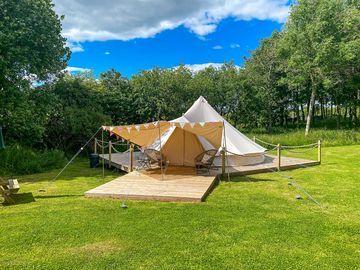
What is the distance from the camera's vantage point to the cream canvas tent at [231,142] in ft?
33.3

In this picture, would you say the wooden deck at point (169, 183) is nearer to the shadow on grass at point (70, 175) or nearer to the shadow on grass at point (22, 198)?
the shadow on grass at point (70, 175)

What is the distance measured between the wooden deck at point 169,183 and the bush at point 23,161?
268 cm

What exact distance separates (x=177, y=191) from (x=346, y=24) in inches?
736

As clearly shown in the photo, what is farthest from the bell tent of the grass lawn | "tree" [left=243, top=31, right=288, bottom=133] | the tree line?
"tree" [left=243, top=31, right=288, bottom=133]

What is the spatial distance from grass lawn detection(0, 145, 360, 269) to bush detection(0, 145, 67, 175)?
393cm

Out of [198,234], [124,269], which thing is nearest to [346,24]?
[198,234]

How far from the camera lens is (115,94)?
1875cm

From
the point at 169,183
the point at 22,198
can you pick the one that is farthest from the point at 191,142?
the point at 22,198

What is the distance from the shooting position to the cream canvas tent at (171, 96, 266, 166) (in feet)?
33.3

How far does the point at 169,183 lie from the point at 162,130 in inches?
94.3

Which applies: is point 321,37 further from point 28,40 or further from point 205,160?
point 28,40

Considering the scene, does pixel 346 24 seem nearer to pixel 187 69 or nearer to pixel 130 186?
pixel 187 69

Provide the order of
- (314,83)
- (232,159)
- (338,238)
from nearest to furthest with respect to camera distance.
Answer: (338,238)
(232,159)
(314,83)

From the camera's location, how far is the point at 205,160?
9.58 meters
